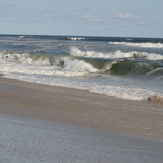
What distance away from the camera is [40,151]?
3.74 m

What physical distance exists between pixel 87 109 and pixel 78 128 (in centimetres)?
152

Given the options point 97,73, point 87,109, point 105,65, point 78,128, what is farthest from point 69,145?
point 105,65

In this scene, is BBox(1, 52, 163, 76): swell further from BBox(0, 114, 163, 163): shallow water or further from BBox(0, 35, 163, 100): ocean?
BBox(0, 114, 163, 163): shallow water

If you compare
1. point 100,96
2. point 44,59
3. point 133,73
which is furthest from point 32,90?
point 44,59

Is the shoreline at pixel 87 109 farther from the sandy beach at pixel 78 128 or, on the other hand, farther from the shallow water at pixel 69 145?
the shallow water at pixel 69 145

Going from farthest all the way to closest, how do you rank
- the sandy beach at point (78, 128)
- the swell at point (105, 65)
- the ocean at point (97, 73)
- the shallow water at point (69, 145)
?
the swell at point (105, 65) < the ocean at point (97, 73) < the sandy beach at point (78, 128) < the shallow water at point (69, 145)

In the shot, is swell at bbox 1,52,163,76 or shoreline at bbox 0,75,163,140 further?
swell at bbox 1,52,163,76

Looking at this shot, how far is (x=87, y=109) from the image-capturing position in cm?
642

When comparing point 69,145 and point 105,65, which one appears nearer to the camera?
point 69,145

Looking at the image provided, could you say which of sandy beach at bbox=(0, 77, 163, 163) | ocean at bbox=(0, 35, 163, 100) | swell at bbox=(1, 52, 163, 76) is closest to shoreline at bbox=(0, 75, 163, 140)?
sandy beach at bbox=(0, 77, 163, 163)

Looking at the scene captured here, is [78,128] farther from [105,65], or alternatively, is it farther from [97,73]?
[105,65]

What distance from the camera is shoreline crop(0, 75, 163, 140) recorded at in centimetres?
523

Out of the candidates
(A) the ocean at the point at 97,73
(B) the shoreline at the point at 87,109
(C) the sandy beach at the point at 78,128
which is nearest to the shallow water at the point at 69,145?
(C) the sandy beach at the point at 78,128

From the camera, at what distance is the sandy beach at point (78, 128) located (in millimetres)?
3699
